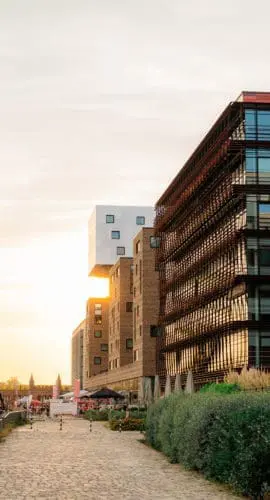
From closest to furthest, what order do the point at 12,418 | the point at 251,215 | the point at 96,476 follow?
the point at 96,476 < the point at 12,418 < the point at 251,215

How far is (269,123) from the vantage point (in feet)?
201

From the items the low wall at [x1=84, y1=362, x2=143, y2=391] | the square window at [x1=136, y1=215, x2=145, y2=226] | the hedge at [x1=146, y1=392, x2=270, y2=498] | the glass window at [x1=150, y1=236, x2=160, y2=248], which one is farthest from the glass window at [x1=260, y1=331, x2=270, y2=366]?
the square window at [x1=136, y1=215, x2=145, y2=226]

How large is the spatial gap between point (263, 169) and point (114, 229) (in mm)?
68739


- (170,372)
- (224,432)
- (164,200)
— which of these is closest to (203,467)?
(224,432)

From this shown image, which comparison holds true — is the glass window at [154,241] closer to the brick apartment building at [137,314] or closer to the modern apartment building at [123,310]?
the brick apartment building at [137,314]

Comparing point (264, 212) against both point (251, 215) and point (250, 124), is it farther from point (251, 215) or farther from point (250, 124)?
point (250, 124)

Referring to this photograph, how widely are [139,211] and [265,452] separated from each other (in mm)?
115392

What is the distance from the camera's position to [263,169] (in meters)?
61.4

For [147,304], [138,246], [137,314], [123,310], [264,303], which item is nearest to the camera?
[264,303]

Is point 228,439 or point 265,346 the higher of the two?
point 265,346

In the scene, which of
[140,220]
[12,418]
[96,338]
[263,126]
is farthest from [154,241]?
[96,338]

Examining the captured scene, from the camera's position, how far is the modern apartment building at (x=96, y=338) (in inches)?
5782

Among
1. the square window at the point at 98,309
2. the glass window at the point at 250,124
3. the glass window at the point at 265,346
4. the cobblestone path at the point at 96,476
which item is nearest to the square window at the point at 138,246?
the glass window at the point at 250,124

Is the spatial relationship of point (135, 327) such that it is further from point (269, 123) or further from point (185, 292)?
point (269, 123)
